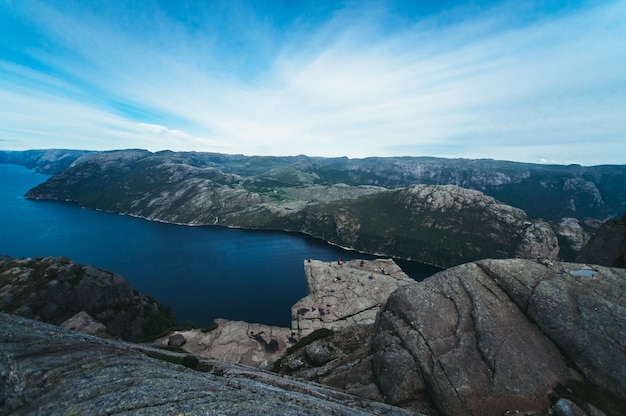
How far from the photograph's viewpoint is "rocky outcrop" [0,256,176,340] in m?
60.9

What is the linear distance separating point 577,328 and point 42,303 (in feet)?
327

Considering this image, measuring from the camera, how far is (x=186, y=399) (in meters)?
14.3

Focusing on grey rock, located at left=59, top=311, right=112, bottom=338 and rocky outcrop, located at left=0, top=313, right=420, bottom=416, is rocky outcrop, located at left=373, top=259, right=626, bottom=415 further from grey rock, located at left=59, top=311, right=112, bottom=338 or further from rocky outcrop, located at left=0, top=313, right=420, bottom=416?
grey rock, located at left=59, top=311, right=112, bottom=338

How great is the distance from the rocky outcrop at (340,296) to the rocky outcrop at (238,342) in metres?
10.1

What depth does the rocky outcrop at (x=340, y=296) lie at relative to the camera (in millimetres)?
86562

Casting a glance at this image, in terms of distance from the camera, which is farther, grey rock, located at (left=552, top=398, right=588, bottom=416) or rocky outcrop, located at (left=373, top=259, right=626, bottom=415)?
rocky outcrop, located at (left=373, top=259, right=626, bottom=415)

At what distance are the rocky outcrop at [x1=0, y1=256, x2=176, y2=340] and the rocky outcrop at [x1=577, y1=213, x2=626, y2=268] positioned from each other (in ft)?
379

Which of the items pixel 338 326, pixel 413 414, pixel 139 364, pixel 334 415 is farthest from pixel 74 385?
pixel 338 326

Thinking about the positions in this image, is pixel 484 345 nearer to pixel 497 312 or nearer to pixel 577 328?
pixel 497 312

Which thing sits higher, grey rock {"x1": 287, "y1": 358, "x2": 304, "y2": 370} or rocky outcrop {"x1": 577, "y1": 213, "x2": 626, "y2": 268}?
rocky outcrop {"x1": 577, "y1": 213, "x2": 626, "y2": 268}

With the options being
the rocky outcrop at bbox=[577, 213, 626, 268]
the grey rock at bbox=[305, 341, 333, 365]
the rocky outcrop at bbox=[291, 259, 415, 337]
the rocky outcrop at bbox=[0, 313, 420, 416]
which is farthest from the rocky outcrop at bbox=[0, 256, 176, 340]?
the rocky outcrop at bbox=[577, 213, 626, 268]

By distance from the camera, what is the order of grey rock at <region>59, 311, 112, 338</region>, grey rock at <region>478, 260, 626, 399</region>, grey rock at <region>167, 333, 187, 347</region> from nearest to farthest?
grey rock at <region>478, 260, 626, 399</region>
grey rock at <region>59, 311, 112, 338</region>
grey rock at <region>167, 333, 187, 347</region>

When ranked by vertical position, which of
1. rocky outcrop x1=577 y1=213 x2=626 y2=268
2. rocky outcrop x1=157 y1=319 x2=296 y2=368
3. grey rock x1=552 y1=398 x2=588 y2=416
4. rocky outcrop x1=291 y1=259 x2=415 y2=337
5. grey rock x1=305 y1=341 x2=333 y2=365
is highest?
rocky outcrop x1=577 y1=213 x2=626 y2=268

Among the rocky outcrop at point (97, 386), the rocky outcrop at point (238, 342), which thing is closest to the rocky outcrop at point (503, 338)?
the rocky outcrop at point (97, 386)
